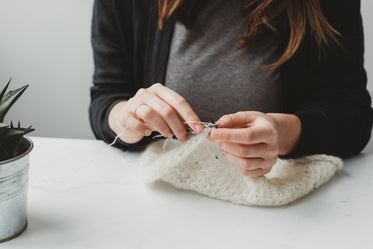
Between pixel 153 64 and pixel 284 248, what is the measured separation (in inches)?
21.7

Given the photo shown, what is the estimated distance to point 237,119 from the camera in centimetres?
53

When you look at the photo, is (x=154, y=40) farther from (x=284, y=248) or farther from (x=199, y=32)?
(x=284, y=248)

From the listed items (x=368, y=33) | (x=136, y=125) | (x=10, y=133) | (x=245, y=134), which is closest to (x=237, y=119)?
(x=245, y=134)

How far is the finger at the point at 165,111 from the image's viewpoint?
1.76 ft

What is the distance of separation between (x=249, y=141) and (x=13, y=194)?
32 cm

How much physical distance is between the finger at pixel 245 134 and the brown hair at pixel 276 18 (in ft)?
0.98

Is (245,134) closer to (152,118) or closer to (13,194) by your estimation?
(152,118)

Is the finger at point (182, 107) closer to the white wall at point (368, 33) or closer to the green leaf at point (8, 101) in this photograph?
the green leaf at point (8, 101)

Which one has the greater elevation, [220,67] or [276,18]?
[276,18]

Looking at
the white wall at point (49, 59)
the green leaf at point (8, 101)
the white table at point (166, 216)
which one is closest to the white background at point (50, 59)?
the white wall at point (49, 59)

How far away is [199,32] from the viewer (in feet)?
2.74

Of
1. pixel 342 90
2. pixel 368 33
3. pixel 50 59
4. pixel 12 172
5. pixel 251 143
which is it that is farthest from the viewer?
pixel 50 59

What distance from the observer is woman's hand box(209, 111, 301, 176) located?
0.50m

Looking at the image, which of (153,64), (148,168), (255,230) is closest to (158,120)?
(148,168)
